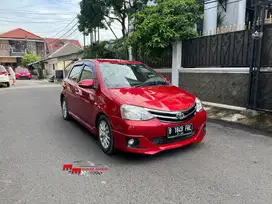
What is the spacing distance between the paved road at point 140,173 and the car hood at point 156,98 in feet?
2.69

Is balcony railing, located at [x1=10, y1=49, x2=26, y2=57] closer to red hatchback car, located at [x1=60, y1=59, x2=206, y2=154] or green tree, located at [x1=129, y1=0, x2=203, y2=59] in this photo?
green tree, located at [x1=129, y1=0, x2=203, y2=59]

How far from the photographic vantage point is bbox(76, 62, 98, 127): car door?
13.3ft

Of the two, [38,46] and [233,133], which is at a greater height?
[38,46]

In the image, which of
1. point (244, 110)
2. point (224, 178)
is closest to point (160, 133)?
point (224, 178)

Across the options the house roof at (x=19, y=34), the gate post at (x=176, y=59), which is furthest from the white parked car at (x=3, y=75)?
the house roof at (x=19, y=34)

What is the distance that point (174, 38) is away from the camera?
7.95m

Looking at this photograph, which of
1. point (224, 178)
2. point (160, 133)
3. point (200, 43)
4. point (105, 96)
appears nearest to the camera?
point (224, 178)

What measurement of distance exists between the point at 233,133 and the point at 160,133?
2.30m

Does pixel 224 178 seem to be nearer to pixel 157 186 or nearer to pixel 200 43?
pixel 157 186

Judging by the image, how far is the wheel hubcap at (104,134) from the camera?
365cm

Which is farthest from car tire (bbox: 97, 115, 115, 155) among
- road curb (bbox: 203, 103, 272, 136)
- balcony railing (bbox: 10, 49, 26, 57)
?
balcony railing (bbox: 10, 49, 26, 57)

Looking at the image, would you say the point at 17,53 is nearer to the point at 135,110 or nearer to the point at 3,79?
the point at 3,79

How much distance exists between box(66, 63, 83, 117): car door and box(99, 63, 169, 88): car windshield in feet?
3.20

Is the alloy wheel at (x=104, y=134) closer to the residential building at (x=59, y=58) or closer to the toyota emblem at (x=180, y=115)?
the toyota emblem at (x=180, y=115)
